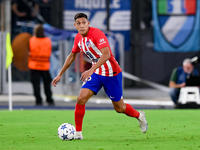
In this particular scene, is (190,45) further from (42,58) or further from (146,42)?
(42,58)

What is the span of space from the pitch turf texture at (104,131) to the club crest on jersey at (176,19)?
642 cm

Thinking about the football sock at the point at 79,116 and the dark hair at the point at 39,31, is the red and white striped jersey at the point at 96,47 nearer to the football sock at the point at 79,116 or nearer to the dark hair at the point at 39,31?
the football sock at the point at 79,116

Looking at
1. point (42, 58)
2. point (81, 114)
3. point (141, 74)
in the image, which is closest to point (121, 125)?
point (81, 114)

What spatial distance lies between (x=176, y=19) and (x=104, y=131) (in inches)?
410

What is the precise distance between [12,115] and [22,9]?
8509mm

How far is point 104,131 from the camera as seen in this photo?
26.3ft

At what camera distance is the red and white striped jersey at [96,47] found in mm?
6906

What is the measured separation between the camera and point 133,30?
18.8 m

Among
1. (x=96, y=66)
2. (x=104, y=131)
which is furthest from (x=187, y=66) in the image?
(x=96, y=66)

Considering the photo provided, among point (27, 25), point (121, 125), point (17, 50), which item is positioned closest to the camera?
point (121, 125)

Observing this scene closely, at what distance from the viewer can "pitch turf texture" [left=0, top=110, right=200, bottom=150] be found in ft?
21.1

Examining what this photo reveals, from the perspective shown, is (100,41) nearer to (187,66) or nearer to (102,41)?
(102,41)

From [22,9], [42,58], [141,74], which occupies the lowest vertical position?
[141,74]

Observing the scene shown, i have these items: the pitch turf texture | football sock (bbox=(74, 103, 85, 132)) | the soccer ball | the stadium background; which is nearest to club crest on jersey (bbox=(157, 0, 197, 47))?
the stadium background
